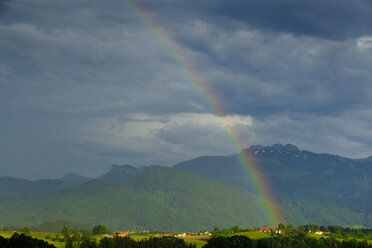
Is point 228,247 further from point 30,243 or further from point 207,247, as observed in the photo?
point 30,243

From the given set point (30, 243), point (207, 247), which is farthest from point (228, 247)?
point (30, 243)

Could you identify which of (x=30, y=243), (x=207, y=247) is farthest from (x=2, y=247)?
(x=207, y=247)

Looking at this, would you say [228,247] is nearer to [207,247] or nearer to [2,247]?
[207,247]

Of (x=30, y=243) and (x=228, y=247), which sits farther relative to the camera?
(x=228, y=247)

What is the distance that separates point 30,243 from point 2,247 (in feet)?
26.4

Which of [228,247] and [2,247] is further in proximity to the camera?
[228,247]

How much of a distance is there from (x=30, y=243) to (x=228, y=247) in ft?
290

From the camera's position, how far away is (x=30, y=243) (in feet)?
458

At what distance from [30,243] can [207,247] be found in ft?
275

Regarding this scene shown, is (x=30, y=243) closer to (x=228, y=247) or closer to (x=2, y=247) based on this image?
(x=2, y=247)

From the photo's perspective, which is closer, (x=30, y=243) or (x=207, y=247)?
(x=30, y=243)

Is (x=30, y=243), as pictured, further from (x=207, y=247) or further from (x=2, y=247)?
(x=207, y=247)

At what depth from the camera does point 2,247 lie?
443 ft

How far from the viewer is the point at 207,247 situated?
19938 centimetres
